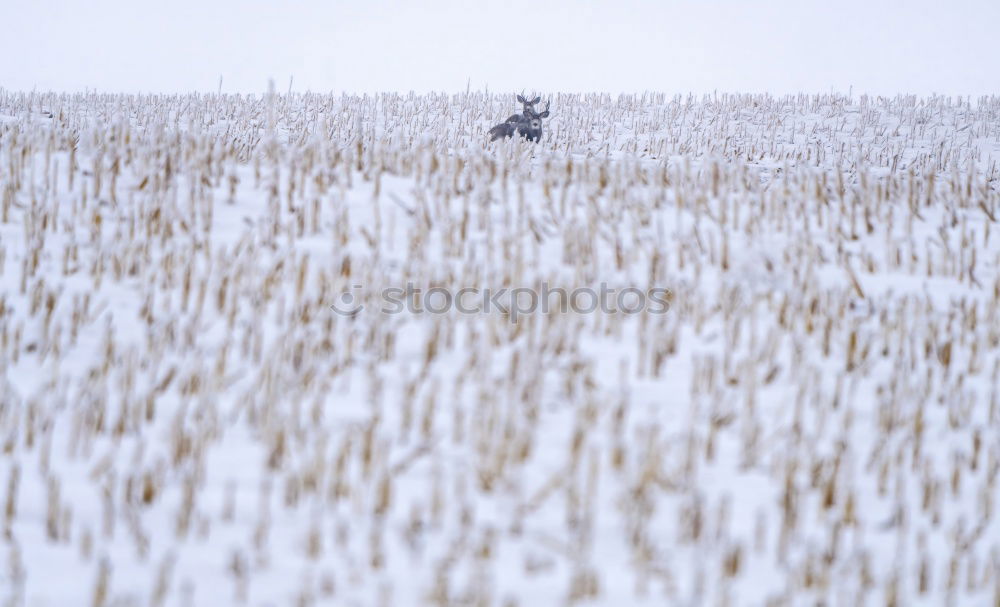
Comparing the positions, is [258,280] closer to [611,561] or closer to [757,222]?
[611,561]

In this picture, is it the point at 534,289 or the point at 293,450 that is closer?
the point at 293,450

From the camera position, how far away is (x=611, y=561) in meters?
2.78

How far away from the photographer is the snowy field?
2730 millimetres

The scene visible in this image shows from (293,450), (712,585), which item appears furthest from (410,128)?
(712,585)

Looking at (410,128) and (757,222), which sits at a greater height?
(410,128)

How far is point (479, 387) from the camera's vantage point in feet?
12.6

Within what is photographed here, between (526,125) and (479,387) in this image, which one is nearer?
(479,387)

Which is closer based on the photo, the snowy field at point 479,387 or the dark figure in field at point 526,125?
the snowy field at point 479,387

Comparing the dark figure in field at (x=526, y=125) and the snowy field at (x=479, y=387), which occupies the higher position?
the dark figure in field at (x=526, y=125)

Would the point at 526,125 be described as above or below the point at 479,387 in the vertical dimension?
above

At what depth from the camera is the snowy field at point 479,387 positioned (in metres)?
2.73

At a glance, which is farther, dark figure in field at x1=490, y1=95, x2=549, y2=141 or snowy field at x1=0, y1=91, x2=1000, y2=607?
dark figure in field at x1=490, y1=95, x2=549, y2=141

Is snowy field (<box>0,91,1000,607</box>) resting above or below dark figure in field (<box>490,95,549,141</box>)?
below

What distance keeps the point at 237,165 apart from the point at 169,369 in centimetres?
346
